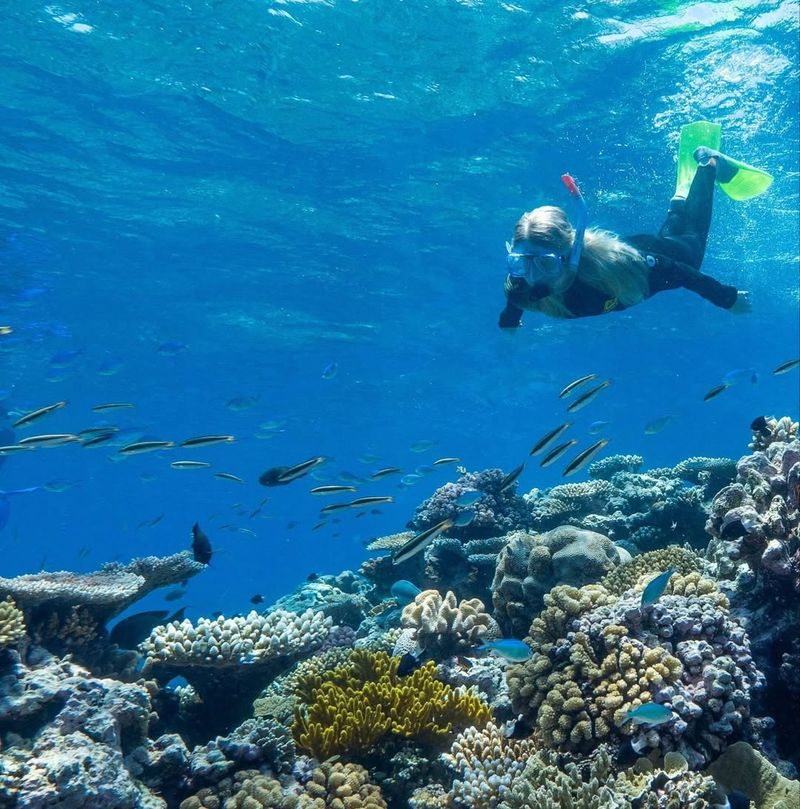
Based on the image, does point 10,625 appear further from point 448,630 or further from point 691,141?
point 691,141

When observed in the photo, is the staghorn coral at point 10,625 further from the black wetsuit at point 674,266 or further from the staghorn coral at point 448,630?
the black wetsuit at point 674,266

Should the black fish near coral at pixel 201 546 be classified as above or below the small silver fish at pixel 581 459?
above

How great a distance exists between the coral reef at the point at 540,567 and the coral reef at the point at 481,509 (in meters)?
2.75

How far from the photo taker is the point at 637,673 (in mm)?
4207

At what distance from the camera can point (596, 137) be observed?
20.2 meters

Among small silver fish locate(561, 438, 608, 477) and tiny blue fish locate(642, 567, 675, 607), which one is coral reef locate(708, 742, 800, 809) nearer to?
tiny blue fish locate(642, 567, 675, 607)

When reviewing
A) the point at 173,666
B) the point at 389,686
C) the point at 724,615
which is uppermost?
the point at 173,666

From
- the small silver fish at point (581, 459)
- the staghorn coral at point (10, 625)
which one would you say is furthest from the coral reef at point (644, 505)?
the staghorn coral at point (10, 625)

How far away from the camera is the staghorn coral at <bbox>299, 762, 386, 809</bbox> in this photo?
4.45m

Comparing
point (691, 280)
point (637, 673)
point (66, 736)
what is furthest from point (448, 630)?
point (691, 280)

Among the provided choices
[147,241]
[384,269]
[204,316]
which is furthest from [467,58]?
[204,316]

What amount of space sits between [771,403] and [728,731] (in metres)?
78.8

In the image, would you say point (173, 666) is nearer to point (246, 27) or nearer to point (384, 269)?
point (246, 27)

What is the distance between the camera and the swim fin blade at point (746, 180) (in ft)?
28.9
